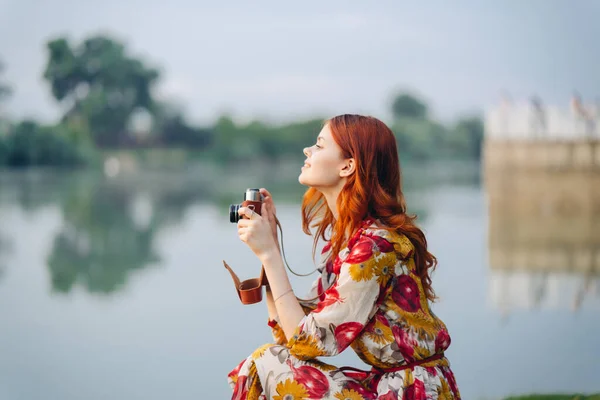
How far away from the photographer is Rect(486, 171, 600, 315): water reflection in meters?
7.80

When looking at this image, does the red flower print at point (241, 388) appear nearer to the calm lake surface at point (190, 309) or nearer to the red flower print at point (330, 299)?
the red flower print at point (330, 299)

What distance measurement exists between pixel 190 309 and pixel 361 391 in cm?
621

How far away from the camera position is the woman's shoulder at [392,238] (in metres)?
1.28

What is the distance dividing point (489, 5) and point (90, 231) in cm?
1775

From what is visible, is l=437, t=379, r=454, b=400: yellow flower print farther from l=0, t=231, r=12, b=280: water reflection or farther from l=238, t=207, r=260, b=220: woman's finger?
l=0, t=231, r=12, b=280: water reflection

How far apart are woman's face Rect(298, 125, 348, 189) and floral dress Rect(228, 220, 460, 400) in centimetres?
10

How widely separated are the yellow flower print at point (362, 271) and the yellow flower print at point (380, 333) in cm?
8

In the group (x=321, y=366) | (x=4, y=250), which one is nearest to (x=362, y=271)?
(x=321, y=366)

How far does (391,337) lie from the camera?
1.25 m

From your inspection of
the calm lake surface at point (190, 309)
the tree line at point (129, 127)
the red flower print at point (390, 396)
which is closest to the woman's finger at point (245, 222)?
the red flower print at point (390, 396)

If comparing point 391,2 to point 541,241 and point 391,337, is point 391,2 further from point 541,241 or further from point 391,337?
point 391,337

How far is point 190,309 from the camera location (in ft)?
24.1

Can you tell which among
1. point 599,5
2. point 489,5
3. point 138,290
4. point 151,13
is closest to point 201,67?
point 151,13

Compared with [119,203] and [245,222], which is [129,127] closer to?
[119,203]
